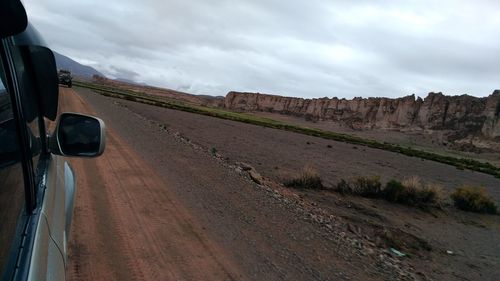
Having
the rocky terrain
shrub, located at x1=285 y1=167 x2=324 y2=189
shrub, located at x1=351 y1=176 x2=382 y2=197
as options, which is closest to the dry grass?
shrub, located at x1=351 y1=176 x2=382 y2=197

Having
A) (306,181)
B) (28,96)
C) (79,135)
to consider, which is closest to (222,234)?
(79,135)

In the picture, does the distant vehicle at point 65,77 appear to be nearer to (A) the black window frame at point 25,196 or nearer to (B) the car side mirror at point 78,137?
(B) the car side mirror at point 78,137

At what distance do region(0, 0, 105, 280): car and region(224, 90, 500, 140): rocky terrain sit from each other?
103 meters

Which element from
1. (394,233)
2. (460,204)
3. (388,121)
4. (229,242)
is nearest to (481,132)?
(388,121)

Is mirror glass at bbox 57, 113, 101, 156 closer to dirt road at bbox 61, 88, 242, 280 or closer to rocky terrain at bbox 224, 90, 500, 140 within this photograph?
dirt road at bbox 61, 88, 242, 280

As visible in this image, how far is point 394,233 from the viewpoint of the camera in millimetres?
11852

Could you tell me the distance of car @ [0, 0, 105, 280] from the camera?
157cm

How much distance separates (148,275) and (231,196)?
5.14m

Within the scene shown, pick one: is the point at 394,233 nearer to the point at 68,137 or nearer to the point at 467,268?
the point at 467,268

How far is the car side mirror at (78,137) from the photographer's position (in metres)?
2.69

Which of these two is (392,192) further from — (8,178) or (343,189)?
(8,178)

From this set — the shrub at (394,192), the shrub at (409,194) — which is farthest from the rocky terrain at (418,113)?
the shrub at (394,192)

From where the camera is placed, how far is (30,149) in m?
2.05

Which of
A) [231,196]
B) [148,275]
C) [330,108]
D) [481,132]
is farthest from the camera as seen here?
[330,108]
